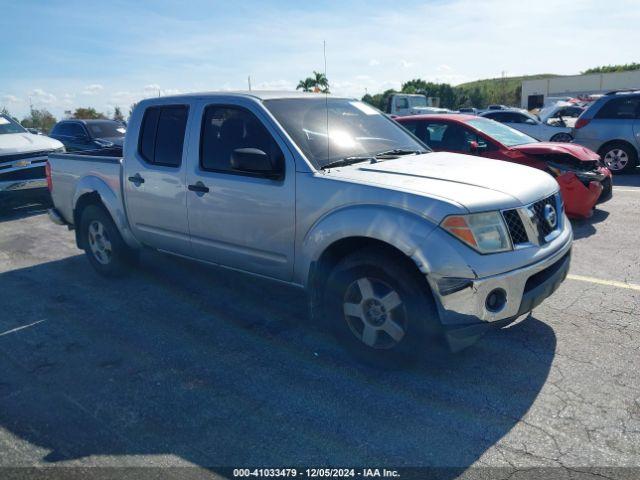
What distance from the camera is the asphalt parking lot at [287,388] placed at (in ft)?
9.32

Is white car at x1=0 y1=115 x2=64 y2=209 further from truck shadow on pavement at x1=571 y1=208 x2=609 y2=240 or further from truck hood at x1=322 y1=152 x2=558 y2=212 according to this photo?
truck shadow on pavement at x1=571 y1=208 x2=609 y2=240

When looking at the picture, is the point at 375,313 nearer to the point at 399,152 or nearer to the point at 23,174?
the point at 399,152

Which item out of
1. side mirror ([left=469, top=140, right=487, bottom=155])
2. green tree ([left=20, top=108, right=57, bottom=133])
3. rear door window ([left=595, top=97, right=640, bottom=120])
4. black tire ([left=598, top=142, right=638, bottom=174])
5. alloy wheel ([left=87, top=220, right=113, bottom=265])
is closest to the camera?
alloy wheel ([left=87, top=220, right=113, bottom=265])

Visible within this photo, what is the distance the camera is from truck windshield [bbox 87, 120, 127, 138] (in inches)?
519

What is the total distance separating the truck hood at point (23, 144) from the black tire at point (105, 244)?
15.4 ft

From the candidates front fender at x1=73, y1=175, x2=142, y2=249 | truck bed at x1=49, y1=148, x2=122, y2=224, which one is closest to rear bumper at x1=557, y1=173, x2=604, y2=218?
front fender at x1=73, y1=175, x2=142, y2=249

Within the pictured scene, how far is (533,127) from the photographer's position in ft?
45.5

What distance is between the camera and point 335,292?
365 cm

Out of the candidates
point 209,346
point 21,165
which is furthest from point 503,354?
point 21,165

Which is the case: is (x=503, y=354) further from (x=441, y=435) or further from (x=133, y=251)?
(x=133, y=251)

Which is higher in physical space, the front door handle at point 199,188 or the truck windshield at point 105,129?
the truck windshield at point 105,129

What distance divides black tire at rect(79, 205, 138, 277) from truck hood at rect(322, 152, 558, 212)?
2.84 metres

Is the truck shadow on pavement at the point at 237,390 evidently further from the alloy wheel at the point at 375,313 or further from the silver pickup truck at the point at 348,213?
the silver pickup truck at the point at 348,213

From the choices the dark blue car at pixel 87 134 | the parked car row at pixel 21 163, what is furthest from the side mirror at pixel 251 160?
the dark blue car at pixel 87 134
